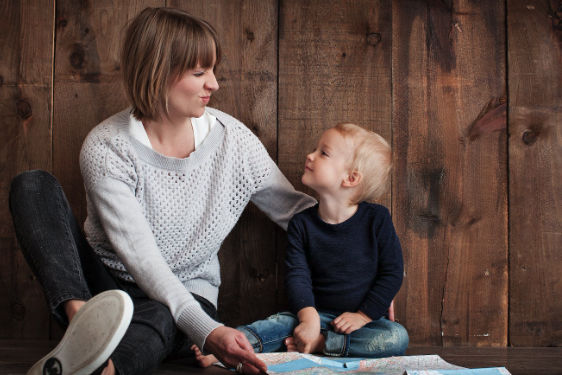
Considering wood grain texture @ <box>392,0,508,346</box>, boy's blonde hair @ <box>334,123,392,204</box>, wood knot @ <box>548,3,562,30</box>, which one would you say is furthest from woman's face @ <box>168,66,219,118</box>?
wood knot @ <box>548,3,562,30</box>

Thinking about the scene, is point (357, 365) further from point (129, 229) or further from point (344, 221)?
point (129, 229)

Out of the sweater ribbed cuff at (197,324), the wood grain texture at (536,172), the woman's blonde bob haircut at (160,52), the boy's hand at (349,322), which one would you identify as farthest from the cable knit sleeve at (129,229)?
the wood grain texture at (536,172)

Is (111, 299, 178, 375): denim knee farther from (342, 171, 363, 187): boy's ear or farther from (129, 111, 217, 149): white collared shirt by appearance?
(342, 171, 363, 187): boy's ear

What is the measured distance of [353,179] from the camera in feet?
4.23

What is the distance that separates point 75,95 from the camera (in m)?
1.47

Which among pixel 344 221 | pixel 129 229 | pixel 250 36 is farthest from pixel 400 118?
pixel 129 229

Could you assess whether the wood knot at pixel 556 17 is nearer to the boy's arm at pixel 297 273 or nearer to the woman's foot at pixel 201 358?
the boy's arm at pixel 297 273

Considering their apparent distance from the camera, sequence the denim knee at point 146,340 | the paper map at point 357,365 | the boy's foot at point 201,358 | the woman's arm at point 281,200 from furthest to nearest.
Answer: the woman's arm at point 281,200 < the boy's foot at point 201,358 < the paper map at point 357,365 < the denim knee at point 146,340

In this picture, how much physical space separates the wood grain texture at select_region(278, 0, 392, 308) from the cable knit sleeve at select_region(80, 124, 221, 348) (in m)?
0.52

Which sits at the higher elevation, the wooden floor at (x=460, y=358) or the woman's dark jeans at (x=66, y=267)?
the woman's dark jeans at (x=66, y=267)

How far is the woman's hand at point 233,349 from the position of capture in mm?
952

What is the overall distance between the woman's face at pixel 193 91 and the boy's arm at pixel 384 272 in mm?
545

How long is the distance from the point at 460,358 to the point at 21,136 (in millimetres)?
1381

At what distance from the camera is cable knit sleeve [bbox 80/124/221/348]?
1.03 meters
